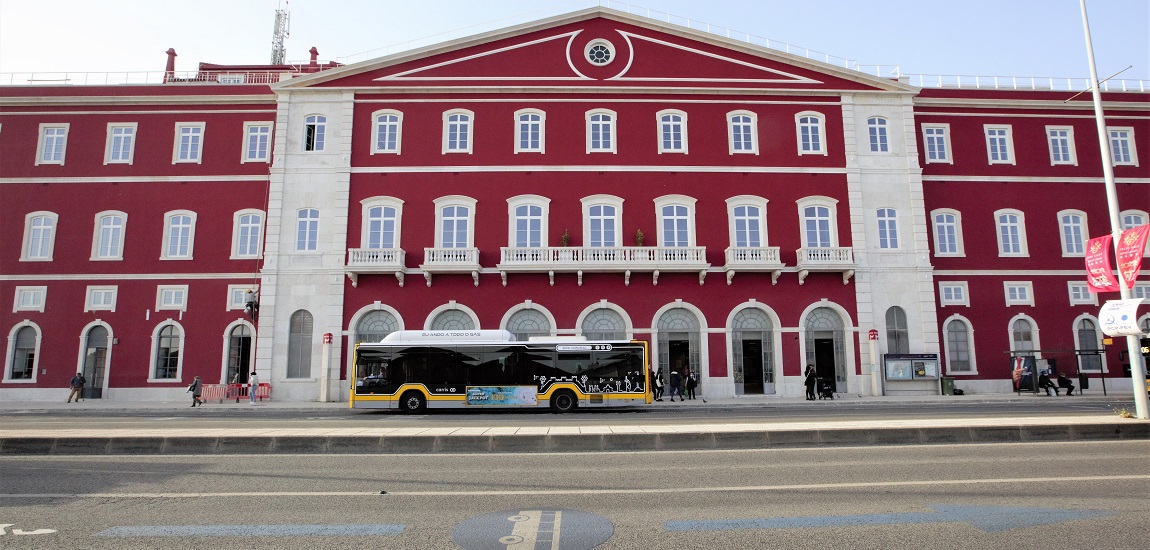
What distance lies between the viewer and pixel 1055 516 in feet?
22.4

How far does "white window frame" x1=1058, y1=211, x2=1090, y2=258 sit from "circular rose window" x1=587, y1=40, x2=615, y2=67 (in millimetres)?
22755

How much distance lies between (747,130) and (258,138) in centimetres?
2310

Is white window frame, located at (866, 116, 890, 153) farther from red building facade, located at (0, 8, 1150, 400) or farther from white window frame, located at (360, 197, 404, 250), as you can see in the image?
white window frame, located at (360, 197, 404, 250)

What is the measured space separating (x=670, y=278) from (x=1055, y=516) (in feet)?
75.2

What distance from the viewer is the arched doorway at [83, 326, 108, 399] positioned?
29219 mm

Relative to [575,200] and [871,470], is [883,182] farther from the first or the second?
[871,470]

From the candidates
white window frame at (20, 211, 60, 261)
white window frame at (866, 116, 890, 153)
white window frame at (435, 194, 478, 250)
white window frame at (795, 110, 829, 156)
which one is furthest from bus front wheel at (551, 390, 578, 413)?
white window frame at (20, 211, 60, 261)

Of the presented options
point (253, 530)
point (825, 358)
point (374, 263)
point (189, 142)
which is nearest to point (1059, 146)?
point (825, 358)

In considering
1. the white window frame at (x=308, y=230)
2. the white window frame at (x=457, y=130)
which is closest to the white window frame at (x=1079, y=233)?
the white window frame at (x=457, y=130)

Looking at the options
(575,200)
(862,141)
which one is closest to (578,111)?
(575,200)

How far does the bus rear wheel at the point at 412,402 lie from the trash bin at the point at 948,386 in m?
22.0

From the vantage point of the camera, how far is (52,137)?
103 ft

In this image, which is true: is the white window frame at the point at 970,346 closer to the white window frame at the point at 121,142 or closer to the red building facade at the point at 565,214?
the red building facade at the point at 565,214

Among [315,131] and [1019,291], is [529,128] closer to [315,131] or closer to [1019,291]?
[315,131]
